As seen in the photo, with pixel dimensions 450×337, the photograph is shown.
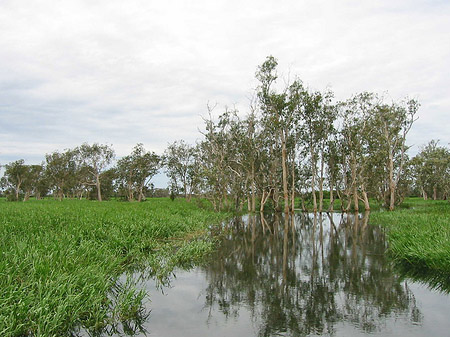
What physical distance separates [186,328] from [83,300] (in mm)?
1807

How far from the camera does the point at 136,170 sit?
73438 mm

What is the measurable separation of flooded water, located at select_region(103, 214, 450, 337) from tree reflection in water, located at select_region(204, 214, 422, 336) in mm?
18

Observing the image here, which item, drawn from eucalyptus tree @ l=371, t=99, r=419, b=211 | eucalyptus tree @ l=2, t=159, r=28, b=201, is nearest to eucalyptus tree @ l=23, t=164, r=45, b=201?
eucalyptus tree @ l=2, t=159, r=28, b=201

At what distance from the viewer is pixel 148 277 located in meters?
9.28

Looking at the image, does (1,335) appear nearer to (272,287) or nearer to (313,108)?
(272,287)

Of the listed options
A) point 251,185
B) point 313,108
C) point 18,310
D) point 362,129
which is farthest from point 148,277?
point 362,129

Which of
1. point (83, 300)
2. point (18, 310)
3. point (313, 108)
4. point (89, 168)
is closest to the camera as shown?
point (18, 310)

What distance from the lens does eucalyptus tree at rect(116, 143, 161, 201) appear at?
72688 mm

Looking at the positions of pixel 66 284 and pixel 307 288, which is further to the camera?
pixel 307 288

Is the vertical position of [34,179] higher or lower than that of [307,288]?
higher

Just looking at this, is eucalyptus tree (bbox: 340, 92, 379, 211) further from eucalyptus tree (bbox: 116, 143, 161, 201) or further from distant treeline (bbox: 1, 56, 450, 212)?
eucalyptus tree (bbox: 116, 143, 161, 201)

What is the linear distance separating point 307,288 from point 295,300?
1119 millimetres

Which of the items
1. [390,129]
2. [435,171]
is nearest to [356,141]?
[390,129]

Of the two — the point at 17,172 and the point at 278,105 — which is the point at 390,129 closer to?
the point at 278,105
